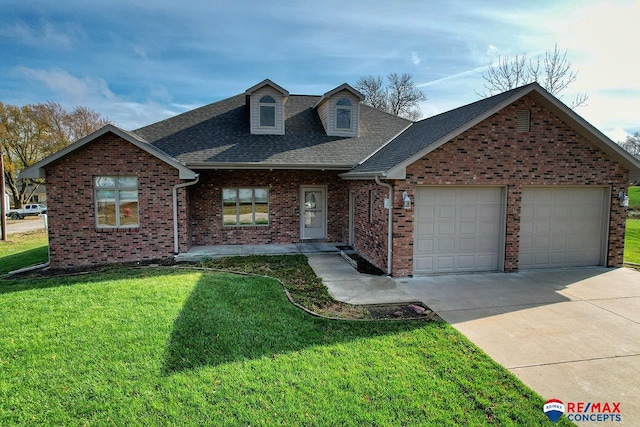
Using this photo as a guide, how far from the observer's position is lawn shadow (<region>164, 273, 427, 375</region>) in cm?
494

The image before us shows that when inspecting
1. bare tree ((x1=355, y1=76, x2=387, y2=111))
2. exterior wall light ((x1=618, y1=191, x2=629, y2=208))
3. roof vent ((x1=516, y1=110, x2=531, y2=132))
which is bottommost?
exterior wall light ((x1=618, y1=191, x2=629, y2=208))

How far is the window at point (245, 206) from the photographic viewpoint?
13.1m

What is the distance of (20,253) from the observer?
46.2 ft

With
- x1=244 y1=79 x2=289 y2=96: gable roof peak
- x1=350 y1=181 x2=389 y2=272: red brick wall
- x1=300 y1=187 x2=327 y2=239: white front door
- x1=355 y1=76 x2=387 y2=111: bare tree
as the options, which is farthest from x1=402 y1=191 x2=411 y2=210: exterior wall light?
x1=355 y1=76 x2=387 y2=111: bare tree

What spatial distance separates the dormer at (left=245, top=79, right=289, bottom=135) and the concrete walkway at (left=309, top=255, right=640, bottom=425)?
601cm

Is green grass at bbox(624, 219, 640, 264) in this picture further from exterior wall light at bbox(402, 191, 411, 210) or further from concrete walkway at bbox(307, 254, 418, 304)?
concrete walkway at bbox(307, 254, 418, 304)

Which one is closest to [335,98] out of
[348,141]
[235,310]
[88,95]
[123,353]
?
[348,141]

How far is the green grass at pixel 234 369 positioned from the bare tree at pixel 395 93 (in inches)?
1185

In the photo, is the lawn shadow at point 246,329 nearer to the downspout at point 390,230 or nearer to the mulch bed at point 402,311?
the mulch bed at point 402,311

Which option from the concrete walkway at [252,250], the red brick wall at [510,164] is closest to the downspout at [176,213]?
the concrete walkway at [252,250]

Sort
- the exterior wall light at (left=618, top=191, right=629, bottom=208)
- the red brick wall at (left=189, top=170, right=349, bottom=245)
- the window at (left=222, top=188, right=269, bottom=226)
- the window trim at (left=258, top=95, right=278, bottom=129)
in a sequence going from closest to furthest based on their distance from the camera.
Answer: the exterior wall light at (left=618, top=191, right=629, bottom=208)
the red brick wall at (left=189, top=170, right=349, bottom=245)
the window at (left=222, top=188, right=269, bottom=226)
the window trim at (left=258, top=95, right=278, bottom=129)

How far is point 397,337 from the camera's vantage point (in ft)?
18.1

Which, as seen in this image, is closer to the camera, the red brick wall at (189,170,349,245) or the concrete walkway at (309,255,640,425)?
the concrete walkway at (309,255,640,425)

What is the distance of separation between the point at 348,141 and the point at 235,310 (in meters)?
9.05
